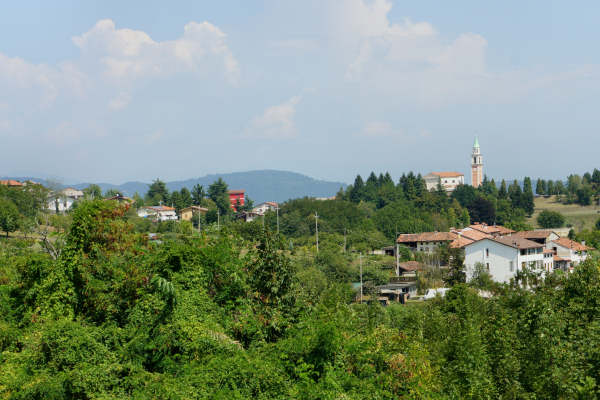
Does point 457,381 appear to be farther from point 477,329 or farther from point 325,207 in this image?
point 325,207

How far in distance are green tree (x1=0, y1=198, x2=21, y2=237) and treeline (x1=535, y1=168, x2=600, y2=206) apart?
7779cm

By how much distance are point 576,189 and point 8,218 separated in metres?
82.9

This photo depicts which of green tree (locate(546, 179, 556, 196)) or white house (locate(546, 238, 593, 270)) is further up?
green tree (locate(546, 179, 556, 196))

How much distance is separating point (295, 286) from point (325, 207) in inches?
2334

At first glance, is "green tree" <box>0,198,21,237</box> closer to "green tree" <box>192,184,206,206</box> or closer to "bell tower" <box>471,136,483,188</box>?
"green tree" <box>192,184,206,206</box>

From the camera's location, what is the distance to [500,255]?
43.2 m

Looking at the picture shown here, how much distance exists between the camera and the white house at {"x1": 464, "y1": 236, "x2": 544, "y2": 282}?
42.6 m

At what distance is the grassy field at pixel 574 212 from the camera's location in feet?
237

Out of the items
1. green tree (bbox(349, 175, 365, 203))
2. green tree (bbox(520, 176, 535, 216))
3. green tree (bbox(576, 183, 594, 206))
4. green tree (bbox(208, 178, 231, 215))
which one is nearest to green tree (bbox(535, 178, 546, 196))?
green tree (bbox(576, 183, 594, 206))

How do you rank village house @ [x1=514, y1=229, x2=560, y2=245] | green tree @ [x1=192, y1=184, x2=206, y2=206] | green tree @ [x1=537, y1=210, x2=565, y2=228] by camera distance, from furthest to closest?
green tree @ [x1=192, y1=184, x2=206, y2=206]
green tree @ [x1=537, y1=210, x2=565, y2=228]
village house @ [x1=514, y1=229, x2=560, y2=245]

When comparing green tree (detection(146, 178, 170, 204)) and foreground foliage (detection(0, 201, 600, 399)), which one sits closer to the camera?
foreground foliage (detection(0, 201, 600, 399))

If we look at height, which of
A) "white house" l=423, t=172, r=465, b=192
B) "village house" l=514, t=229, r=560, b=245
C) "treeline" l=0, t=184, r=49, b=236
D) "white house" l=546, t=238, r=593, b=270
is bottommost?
"white house" l=546, t=238, r=593, b=270

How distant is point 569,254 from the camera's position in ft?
165

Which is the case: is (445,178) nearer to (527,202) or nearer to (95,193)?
(527,202)
